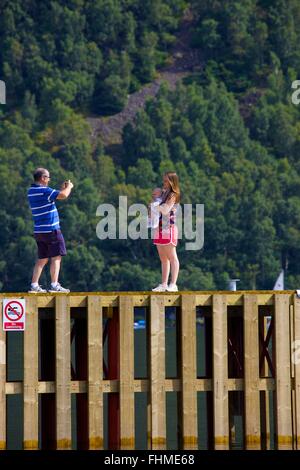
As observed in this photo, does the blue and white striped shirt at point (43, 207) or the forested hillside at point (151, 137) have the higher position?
the forested hillside at point (151, 137)

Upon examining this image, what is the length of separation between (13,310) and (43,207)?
2045 millimetres

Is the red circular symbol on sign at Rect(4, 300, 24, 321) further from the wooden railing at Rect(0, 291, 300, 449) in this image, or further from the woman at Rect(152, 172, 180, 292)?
the woman at Rect(152, 172, 180, 292)

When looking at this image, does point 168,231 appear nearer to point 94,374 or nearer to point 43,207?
point 43,207

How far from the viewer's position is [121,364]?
29.9m

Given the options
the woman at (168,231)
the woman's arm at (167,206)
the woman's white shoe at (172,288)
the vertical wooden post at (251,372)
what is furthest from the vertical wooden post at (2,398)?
the vertical wooden post at (251,372)

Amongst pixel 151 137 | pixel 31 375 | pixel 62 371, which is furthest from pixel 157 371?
pixel 151 137

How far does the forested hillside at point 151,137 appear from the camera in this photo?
474 feet

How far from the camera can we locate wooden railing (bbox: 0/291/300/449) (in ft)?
97.2

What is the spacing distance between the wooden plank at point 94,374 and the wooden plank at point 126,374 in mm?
340

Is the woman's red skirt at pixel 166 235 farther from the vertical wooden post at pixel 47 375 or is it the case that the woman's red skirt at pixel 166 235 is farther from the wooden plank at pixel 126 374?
the vertical wooden post at pixel 47 375

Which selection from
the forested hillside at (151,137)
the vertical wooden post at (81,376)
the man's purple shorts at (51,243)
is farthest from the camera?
the forested hillside at (151,137)

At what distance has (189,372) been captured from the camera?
30016 millimetres

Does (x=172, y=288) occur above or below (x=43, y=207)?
below

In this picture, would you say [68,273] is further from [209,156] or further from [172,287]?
[172,287]
